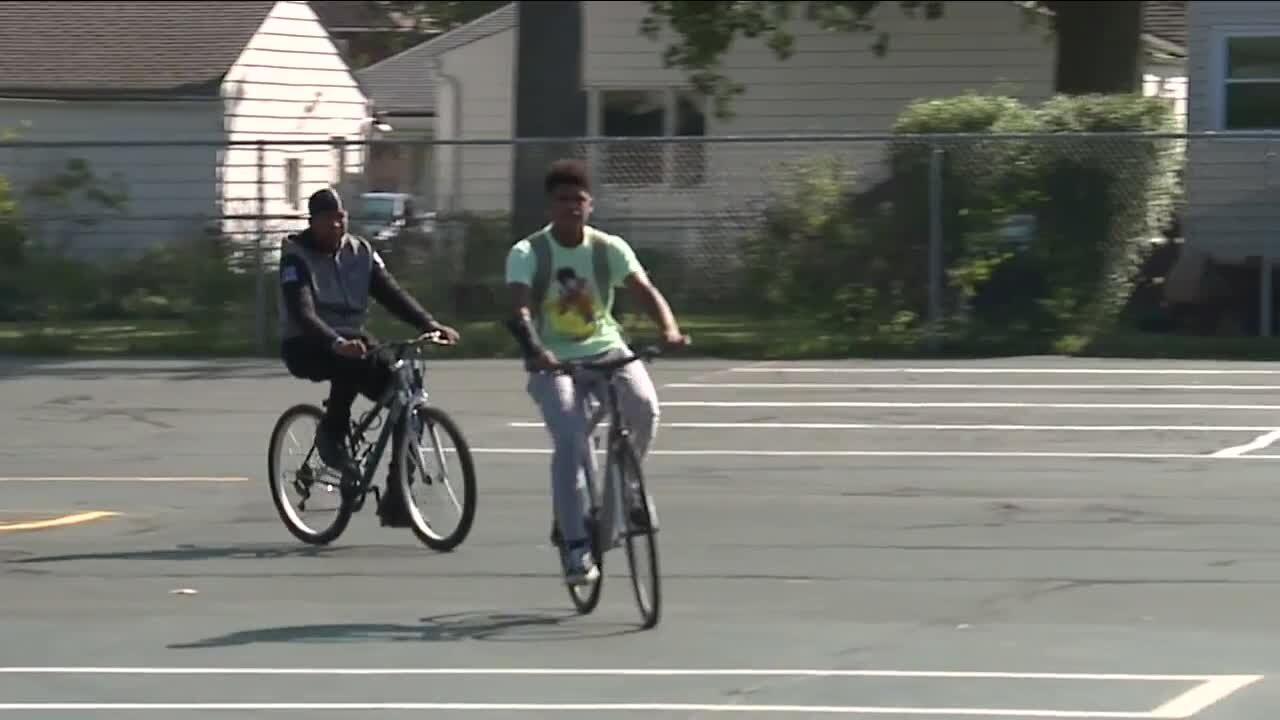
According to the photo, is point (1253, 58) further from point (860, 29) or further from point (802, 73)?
point (802, 73)

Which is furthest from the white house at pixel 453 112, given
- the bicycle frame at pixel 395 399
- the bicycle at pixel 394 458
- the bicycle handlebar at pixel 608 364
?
the bicycle handlebar at pixel 608 364

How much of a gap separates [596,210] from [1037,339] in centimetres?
422

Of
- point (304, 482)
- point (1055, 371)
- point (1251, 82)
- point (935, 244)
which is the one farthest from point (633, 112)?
point (304, 482)

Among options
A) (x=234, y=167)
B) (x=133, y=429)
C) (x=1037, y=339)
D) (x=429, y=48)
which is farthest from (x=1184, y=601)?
(x=429, y=48)

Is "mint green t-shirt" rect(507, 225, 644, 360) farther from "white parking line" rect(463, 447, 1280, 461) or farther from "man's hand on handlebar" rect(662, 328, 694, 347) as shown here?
"white parking line" rect(463, 447, 1280, 461)

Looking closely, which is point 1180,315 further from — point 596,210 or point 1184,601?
point 1184,601

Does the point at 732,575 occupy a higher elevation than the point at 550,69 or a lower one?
lower

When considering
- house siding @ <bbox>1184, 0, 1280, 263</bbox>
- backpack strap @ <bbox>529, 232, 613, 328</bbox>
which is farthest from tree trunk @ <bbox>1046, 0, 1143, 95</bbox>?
backpack strap @ <bbox>529, 232, 613, 328</bbox>

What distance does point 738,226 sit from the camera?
21406 millimetres

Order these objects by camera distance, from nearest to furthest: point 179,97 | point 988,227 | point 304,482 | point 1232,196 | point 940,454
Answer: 1. point 304,482
2. point 940,454
3. point 988,227
4. point 1232,196
5. point 179,97

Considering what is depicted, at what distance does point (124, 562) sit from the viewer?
35.7ft

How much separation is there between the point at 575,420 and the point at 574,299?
1.57 ft

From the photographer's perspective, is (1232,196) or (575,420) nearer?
(575,420)

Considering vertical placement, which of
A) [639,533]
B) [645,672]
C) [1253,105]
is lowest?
[645,672]
